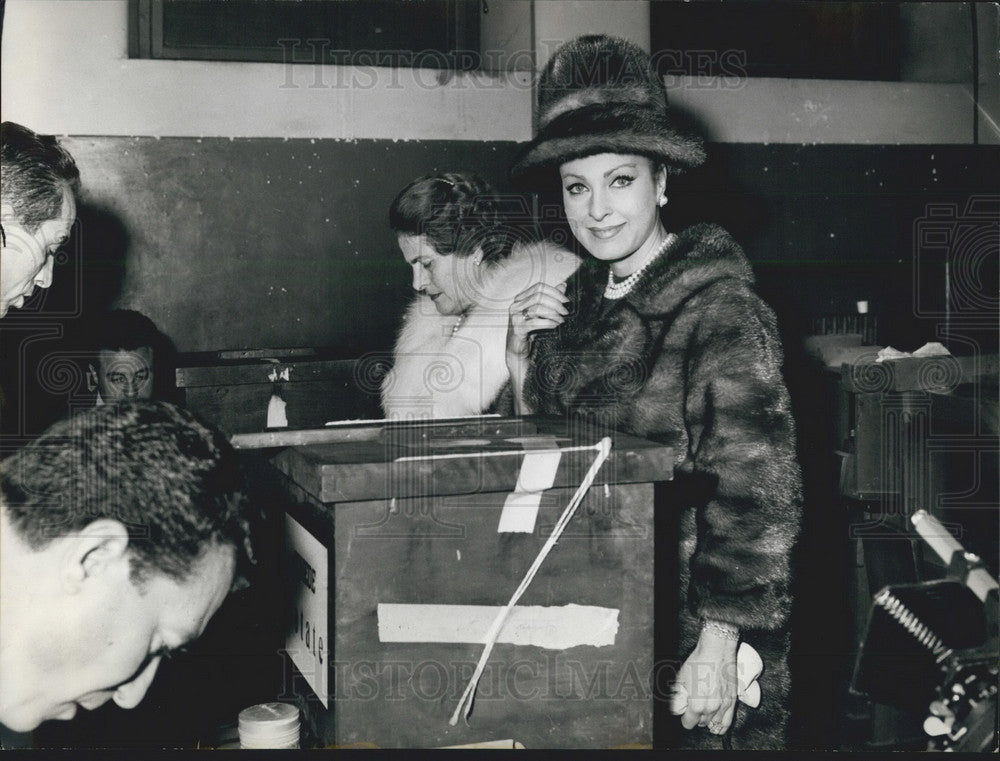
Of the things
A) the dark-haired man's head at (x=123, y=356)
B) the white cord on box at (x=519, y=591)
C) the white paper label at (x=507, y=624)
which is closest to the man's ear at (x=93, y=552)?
the white paper label at (x=507, y=624)

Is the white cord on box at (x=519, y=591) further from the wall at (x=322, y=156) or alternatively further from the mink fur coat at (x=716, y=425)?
the wall at (x=322, y=156)

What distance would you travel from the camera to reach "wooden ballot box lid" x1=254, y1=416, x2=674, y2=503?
0.98 metres

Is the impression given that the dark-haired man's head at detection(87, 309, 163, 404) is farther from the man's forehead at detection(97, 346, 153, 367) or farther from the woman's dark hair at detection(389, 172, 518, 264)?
the woman's dark hair at detection(389, 172, 518, 264)

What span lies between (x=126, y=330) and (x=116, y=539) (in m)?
1.35

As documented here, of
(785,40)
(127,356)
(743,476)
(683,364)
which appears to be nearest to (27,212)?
(127,356)

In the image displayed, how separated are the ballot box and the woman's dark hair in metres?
1.42

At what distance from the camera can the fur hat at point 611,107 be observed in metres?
1.67

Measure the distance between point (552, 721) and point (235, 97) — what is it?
6.14 feet

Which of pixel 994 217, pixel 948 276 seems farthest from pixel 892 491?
pixel 994 217

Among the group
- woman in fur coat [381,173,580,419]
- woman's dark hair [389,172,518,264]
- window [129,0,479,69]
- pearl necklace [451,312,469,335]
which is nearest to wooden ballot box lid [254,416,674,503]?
woman in fur coat [381,173,580,419]

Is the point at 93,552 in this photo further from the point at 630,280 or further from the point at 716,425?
the point at 630,280

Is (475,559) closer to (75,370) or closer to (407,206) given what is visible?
(75,370)

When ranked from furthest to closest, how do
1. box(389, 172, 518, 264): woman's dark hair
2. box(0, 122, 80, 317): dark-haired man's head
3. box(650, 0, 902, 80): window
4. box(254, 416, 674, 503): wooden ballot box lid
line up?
1. box(650, 0, 902, 80): window
2. box(389, 172, 518, 264): woman's dark hair
3. box(0, 122, 80, 317): dark-haired man's head
4. box(254, 416, 674, 503): wooden ballot box lid

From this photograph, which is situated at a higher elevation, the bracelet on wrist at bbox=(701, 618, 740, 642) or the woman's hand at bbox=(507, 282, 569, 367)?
the woman's hand at bbox=(507, 282, 569, 367)
